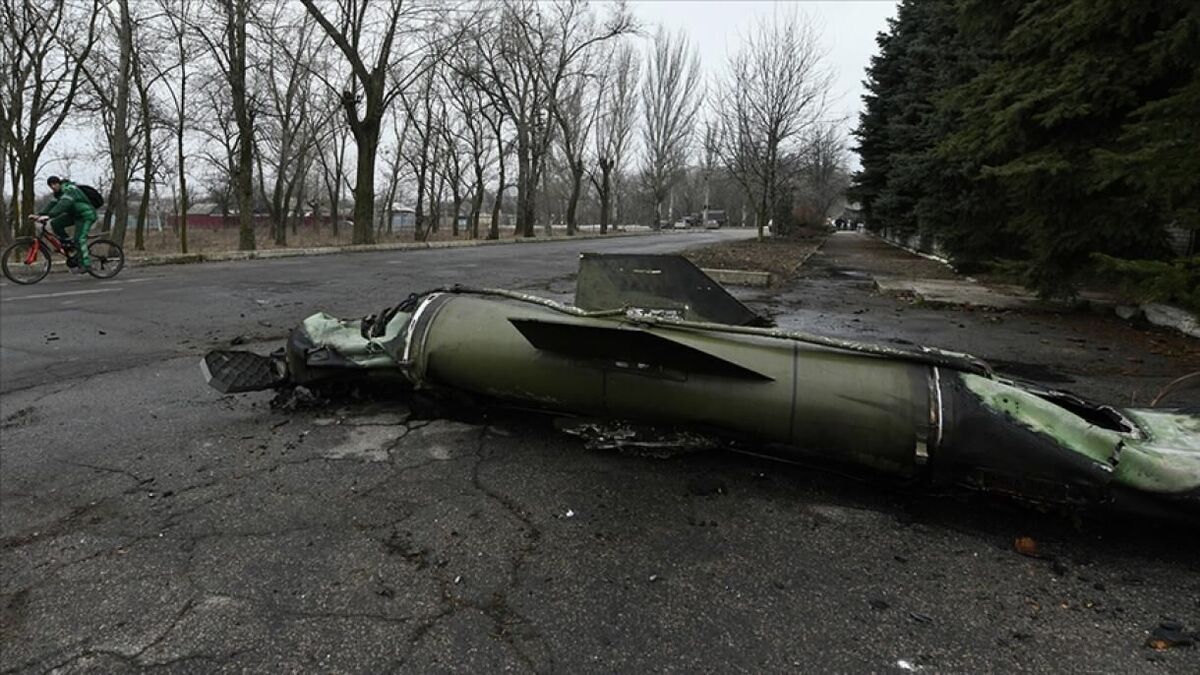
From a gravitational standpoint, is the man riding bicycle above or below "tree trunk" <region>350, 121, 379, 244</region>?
below

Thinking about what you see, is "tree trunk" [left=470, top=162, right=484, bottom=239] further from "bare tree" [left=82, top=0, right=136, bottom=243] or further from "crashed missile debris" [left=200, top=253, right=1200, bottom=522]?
"crashed missile debris" [left=200, top=253, right=1200, bottom=522]

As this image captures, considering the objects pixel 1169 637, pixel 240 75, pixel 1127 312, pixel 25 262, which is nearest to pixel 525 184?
pixel 240 75

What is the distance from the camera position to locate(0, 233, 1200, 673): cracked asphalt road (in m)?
1.87

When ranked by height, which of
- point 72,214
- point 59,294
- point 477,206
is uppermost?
point 477,206

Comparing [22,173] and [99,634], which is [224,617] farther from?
[22,173]

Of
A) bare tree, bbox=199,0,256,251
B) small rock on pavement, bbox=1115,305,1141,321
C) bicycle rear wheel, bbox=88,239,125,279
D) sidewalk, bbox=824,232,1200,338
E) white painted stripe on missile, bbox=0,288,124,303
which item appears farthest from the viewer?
bare tree, bbox=199,0,256,251

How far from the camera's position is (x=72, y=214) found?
36.0 ft

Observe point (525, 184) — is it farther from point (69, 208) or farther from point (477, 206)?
point (69, 208)

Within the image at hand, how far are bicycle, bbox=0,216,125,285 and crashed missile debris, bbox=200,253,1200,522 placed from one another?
9.88m

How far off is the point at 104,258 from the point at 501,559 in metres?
12.7

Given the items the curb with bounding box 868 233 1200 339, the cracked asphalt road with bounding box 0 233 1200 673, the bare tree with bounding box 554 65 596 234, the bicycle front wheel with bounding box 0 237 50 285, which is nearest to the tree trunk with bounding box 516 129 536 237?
the bare tree with bounding box 554 65 596 234

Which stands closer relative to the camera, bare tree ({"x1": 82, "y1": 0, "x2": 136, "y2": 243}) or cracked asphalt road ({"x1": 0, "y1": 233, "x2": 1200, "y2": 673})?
cracked asphalt road ({"x1": 0, "y1": 233, "x2": 1200, "y2": 673})

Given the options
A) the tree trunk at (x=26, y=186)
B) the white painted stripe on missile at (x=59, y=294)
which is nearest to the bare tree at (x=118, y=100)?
the tree trunk at (x=26, y=186)

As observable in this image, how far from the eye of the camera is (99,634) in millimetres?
1945
